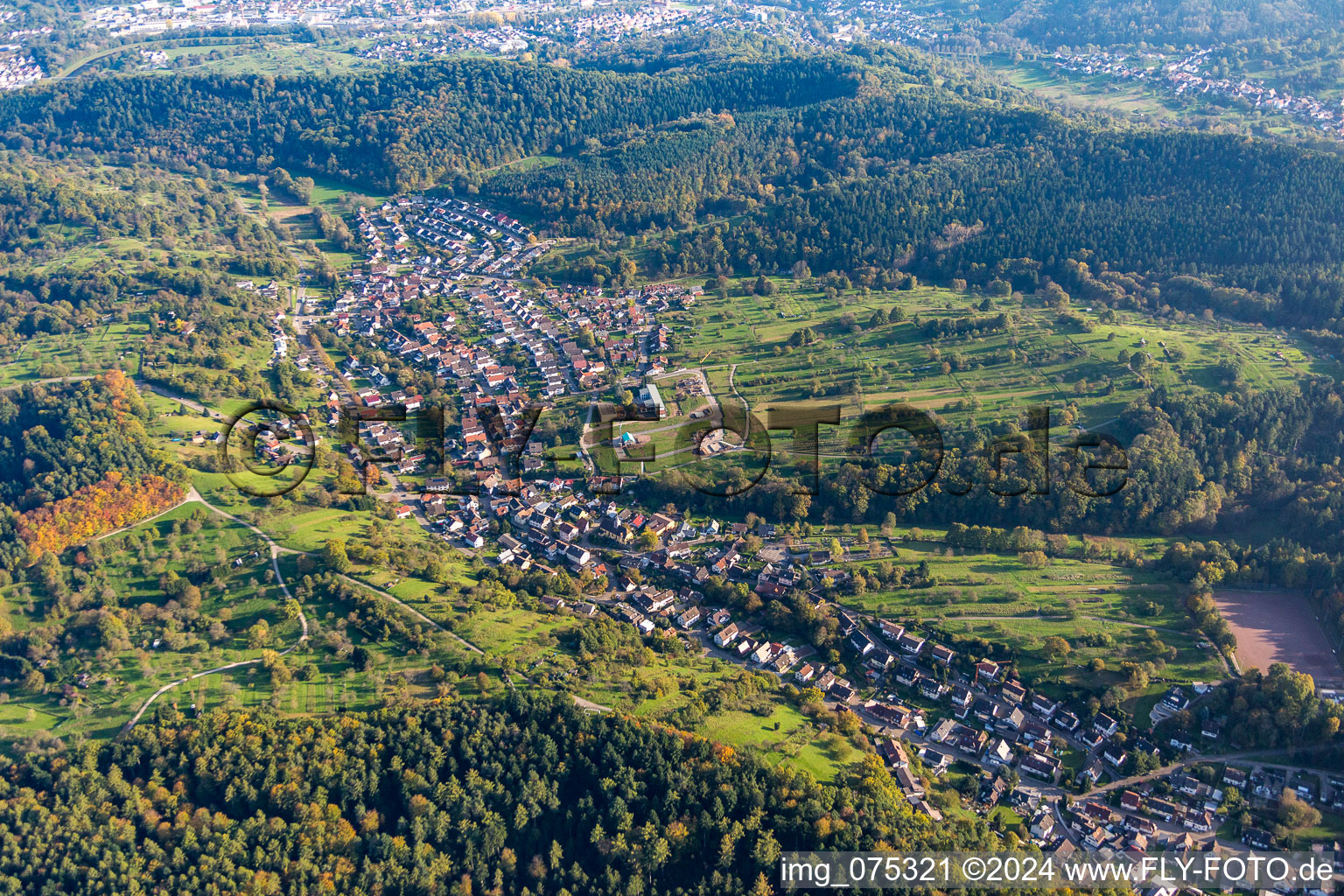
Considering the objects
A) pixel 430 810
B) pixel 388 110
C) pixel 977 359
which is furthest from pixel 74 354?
pixel 977 359

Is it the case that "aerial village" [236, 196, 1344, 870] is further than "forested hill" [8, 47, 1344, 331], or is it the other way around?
"forested hill" [8, 47, 1344, 331]

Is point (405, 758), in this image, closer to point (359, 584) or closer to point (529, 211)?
point (359, 584)

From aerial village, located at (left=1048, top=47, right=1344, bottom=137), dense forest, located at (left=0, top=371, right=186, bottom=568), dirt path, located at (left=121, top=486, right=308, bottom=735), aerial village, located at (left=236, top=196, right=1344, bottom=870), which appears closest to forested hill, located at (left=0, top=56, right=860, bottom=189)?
aerial village, located at (left=236, top=196, right=1344, bottom=870)

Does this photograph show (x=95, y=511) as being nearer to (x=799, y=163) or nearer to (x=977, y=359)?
(x=977, y=359)

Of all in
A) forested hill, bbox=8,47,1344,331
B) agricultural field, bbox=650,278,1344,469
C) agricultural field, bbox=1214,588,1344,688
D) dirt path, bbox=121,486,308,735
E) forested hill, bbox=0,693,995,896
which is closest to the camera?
forested hill, bbox=0,693,995,896

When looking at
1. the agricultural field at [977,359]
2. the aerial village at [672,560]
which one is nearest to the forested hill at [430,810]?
the aerial village at [672,560]

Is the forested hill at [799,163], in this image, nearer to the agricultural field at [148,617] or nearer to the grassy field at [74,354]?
the grassy field at [74,354]

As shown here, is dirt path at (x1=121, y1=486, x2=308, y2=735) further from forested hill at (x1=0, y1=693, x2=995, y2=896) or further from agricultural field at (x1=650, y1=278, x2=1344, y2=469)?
agricultural field at (x1=650, y1=278, x2=1344, y2=469)
